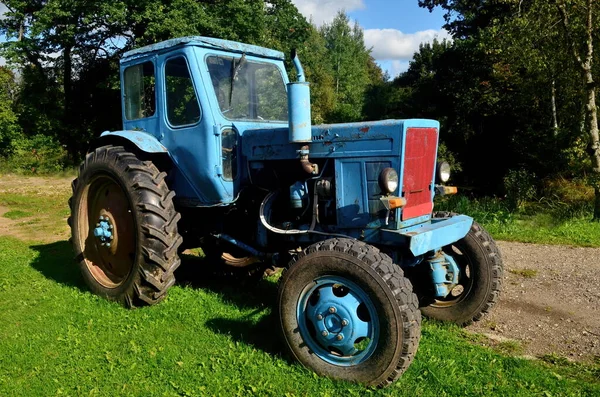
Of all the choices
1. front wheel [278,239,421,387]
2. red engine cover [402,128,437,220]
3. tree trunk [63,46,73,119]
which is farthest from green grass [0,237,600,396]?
tree trunk [63,46,73,119]

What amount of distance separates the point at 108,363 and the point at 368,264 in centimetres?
217

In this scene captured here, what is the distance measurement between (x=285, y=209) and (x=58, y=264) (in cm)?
383

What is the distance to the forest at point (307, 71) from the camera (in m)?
14.0

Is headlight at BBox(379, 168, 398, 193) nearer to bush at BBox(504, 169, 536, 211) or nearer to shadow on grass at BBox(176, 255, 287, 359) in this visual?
shadow on grass at BBox(176, 255, 287, 359)

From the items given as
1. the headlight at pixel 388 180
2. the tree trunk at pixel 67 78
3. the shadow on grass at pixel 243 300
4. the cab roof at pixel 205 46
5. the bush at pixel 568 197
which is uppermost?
the tree trunk at pixel 67 78

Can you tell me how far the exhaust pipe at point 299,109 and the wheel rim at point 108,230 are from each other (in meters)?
1.97

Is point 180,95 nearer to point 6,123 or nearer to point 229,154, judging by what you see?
point 229,154

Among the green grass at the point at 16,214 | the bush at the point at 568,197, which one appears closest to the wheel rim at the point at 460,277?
the bush at the point at 568,197

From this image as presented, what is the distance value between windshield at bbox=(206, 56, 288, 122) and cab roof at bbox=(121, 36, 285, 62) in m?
0.11

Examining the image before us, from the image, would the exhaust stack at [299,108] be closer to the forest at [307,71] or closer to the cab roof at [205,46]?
the cab roof at [205,46]

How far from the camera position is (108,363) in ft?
13.0

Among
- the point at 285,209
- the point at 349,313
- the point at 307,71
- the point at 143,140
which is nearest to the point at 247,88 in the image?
the point at 143,140

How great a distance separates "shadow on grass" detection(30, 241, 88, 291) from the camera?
603 centimetres

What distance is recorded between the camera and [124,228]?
17.3 ft
